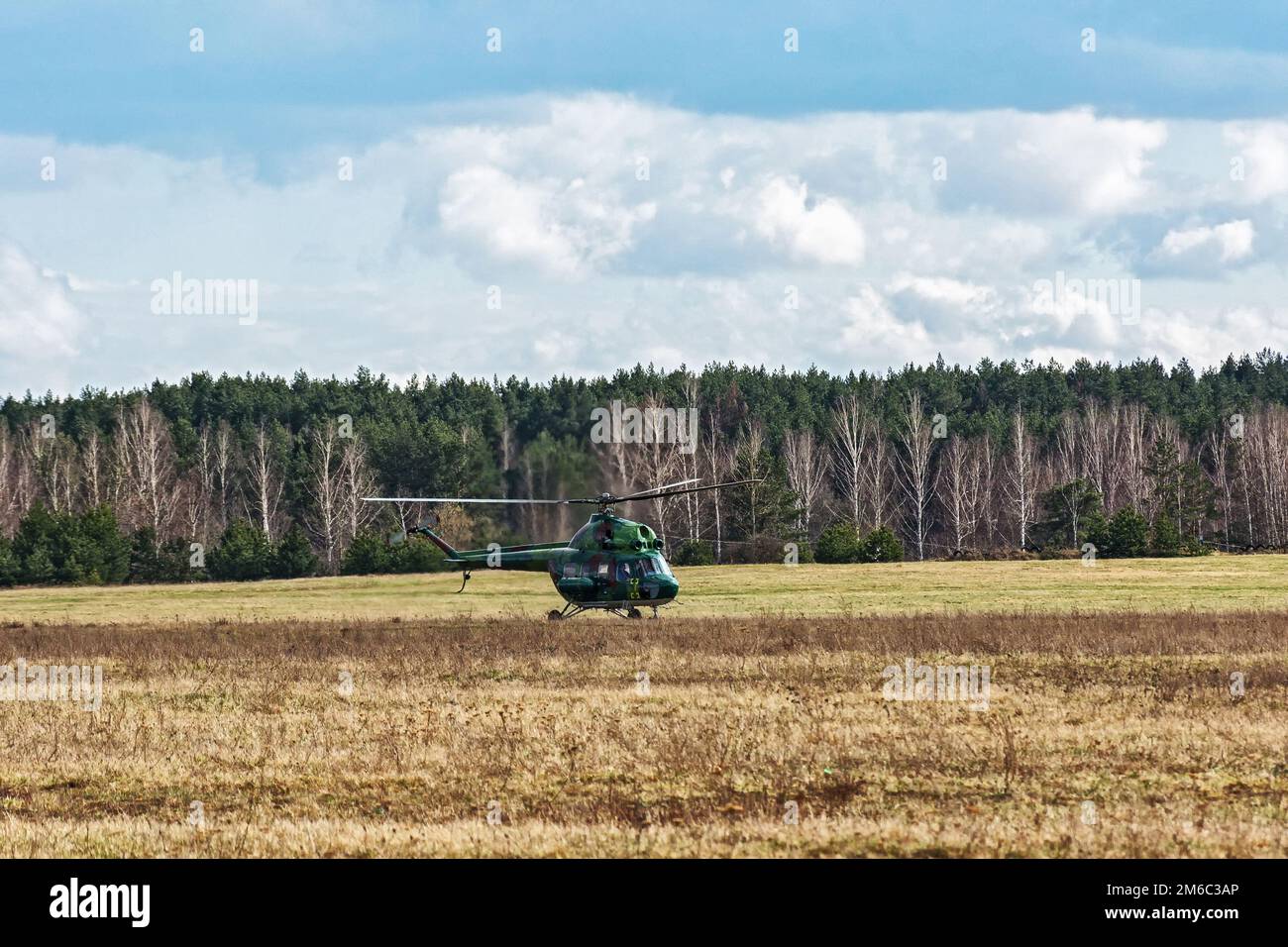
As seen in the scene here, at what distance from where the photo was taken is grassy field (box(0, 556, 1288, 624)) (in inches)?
1927

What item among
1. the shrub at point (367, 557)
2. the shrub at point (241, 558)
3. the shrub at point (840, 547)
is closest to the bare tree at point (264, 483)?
the shrub at point (241, 558)

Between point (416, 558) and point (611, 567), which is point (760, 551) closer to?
point (416, 558)

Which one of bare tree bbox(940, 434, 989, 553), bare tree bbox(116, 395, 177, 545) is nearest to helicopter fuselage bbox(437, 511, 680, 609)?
bare tree bbox(116, 395, 177, 545)

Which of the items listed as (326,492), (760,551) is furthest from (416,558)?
(326,492)

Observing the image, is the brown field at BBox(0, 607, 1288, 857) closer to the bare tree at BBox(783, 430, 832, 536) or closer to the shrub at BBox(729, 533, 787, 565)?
the shrub at BBox(729, 533, 787, 565)

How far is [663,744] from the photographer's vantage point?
714 inches

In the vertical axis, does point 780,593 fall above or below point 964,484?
below

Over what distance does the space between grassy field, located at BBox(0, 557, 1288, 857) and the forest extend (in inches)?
761

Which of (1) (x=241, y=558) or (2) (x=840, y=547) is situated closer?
(1) (x=241, y=558)

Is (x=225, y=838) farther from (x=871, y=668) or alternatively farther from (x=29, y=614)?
(x=29, y=614)

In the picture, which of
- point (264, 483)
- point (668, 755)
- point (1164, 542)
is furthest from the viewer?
point (264, 483)

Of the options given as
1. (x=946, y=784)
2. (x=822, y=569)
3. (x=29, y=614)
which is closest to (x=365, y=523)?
(x=822, y=569)

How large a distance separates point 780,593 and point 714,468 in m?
38.7
